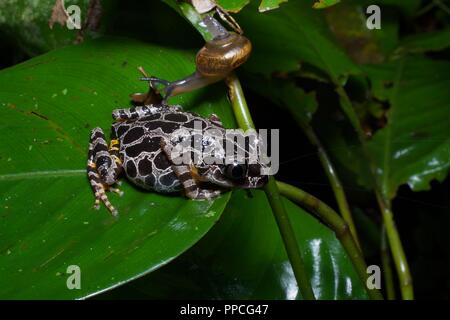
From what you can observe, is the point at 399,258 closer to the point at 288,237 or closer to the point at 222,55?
the point at 288,237

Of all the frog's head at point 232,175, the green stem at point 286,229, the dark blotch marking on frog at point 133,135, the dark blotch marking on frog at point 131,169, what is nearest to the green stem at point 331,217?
the green stem at point 286,229

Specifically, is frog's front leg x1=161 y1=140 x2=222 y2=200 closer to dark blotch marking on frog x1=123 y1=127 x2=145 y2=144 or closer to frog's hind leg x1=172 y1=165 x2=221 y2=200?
frog's hind leg x1=172 y1=165 x2=221 y2=200

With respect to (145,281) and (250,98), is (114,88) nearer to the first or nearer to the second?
(145,281)

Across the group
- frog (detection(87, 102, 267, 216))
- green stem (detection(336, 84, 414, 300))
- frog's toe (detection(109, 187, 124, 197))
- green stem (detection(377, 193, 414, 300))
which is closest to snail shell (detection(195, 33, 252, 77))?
frog (detection(87, 102, 267, 216))

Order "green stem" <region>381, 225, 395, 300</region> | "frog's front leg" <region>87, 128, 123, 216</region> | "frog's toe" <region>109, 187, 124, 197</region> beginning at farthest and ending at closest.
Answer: "green stem" <region>381, 225, 395, 300</region> → "frog's toe" <region>109, 187, 124, 197</region> → "frog's front leg" <region>87, 128, 123, 216</region>

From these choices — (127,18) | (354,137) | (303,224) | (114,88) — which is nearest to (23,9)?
(127,18)
